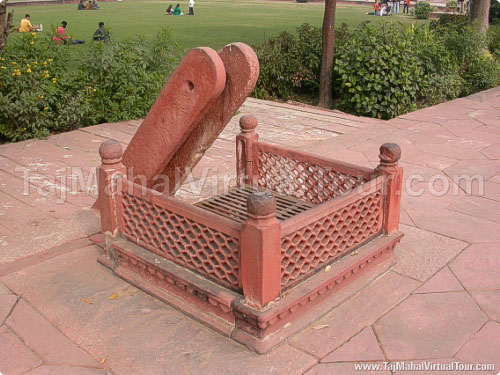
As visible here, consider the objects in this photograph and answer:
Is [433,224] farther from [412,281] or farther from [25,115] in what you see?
[25,115]

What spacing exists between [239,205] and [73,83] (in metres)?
4.70

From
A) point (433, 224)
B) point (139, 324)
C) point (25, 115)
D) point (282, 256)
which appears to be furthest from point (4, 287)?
point (25, 115)

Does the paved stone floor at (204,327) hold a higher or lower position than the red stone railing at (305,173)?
lower

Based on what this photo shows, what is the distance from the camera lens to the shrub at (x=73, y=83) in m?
7.32

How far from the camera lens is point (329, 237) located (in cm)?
335

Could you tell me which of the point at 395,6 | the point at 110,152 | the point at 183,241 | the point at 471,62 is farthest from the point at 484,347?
the point at 395,6

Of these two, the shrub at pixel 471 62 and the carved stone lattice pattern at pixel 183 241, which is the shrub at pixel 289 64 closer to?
the shrub at pixel 471 62

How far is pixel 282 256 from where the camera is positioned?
118 inches

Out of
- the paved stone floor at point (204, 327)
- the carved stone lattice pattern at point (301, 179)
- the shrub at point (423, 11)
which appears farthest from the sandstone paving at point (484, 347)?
the shrub at point (423, 11)

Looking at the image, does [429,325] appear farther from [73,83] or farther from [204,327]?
[73,83]

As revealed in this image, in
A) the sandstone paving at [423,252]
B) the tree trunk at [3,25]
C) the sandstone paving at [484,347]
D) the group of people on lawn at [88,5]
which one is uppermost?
the group of people on lawn at [88,5]

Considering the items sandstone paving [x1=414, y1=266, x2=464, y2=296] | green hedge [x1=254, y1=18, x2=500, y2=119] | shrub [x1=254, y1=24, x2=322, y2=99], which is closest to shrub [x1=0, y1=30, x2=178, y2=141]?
shrub [x1=254, y1=24, x2=322, y2=99]

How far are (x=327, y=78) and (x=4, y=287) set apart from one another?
7.60m

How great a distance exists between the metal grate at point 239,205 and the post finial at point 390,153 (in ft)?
2.66
